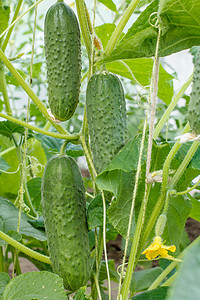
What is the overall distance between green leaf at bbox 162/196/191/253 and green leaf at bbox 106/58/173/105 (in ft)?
1.44

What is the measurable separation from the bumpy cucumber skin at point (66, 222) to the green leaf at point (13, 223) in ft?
0.77

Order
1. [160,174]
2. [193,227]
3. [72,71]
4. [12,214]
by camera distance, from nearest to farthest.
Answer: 1. [160,174]
2. [72,71]
3. [12,214]
4. [193,227]

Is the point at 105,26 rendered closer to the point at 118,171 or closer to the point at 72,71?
the point at 72,71

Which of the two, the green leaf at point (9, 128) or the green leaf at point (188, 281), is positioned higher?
the green leaf at point (188, 281)

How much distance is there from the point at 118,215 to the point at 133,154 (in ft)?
0.65

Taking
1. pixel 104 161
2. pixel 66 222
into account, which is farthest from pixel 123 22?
pixel 66 222

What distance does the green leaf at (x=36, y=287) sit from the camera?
3.03 feet

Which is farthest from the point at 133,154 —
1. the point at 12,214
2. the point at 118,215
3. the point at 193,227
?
the point at 193,227

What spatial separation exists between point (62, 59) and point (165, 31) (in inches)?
11.8

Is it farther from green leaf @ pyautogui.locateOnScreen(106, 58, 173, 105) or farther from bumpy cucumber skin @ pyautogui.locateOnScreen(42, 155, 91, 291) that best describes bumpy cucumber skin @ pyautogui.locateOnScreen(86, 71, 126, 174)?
green leaf @ pyautogui.locateOnScreen(106, 58, 173, 105)

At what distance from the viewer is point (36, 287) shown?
95 cm

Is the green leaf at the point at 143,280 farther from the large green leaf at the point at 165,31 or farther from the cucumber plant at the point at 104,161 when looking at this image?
the large green leaf at the point at 165,31

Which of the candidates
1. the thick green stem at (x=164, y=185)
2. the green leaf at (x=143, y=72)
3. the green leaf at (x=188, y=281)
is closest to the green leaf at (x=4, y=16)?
the green leaf at (x=143, y=72)

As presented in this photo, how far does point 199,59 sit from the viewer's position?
76 centimetres
